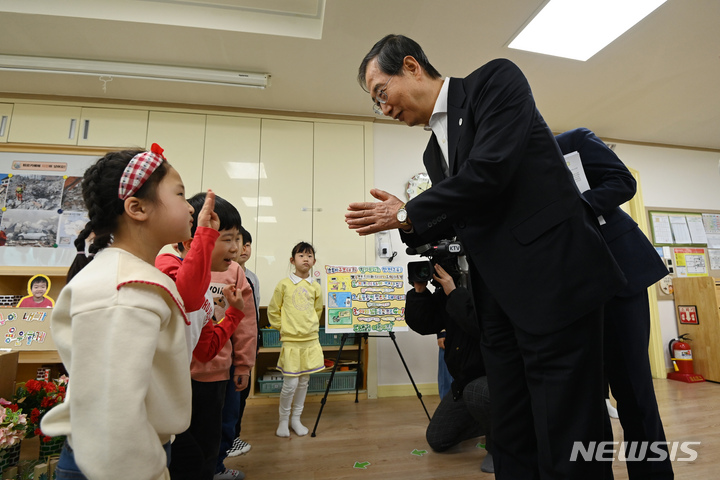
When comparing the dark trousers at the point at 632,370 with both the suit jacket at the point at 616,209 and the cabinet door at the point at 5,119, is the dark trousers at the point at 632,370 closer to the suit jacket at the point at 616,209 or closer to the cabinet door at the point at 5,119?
the suit jacket at the point at 616,209

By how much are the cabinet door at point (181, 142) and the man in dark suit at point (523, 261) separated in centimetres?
280

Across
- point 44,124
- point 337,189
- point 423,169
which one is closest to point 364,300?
point 337,189

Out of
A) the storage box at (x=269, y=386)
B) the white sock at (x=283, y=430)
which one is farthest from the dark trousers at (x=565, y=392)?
the storage box at (x=269, y=386)

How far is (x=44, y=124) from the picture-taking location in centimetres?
313

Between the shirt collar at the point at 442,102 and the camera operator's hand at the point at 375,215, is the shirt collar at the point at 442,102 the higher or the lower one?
the higher one

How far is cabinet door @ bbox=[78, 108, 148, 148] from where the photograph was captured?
10.4 ft

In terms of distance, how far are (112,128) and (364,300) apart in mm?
2706

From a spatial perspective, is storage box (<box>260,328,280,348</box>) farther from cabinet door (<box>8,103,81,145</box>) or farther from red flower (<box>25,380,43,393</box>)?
cabinet door (<box>8,103,81,145</box>)

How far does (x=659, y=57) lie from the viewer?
2.76m

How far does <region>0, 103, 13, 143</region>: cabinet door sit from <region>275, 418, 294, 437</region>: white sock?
334cm

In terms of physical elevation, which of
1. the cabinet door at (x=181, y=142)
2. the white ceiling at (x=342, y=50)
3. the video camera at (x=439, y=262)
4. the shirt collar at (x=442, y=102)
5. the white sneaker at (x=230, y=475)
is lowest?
the white sneaker at (x=230, y=475)

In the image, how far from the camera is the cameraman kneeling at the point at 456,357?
1.54 m

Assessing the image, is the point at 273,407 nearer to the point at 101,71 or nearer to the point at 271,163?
the point at 271,163

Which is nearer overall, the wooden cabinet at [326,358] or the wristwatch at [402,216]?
the wristwatch at [402,216]
